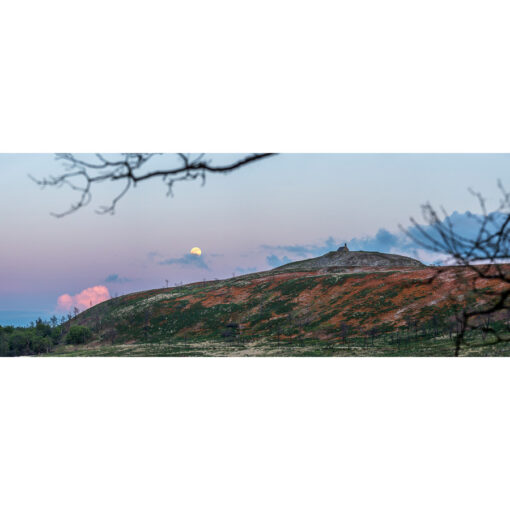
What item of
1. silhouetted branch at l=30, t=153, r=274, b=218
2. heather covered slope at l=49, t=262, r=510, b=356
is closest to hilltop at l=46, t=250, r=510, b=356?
heather covered slope at l=49, t=262, r=510, b=356

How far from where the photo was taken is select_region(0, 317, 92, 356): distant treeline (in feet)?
24.0

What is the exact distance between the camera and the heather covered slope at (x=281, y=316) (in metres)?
6.96

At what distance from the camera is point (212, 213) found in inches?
295

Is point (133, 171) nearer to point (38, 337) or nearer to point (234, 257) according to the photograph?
point (234, 257)

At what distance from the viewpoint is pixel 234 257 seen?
751cm

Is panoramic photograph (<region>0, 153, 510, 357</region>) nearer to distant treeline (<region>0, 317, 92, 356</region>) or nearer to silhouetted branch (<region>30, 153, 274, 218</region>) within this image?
distant treeline (<region>0, 317, 92, 356</region>)

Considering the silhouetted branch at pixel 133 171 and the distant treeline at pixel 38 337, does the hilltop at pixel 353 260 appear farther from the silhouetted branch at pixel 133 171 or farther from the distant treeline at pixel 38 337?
the silhouetted branch at pixel 133 171

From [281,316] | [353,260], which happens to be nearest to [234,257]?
[281,316]

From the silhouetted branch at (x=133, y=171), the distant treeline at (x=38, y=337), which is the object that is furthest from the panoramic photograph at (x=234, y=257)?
the silhouetted branch at (x=133, y=171)

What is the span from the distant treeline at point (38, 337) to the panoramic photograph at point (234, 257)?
0.05 feet

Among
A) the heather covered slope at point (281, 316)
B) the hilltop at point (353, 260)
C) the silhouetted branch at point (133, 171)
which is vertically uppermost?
the silhouetted branch at point (133, 171)
